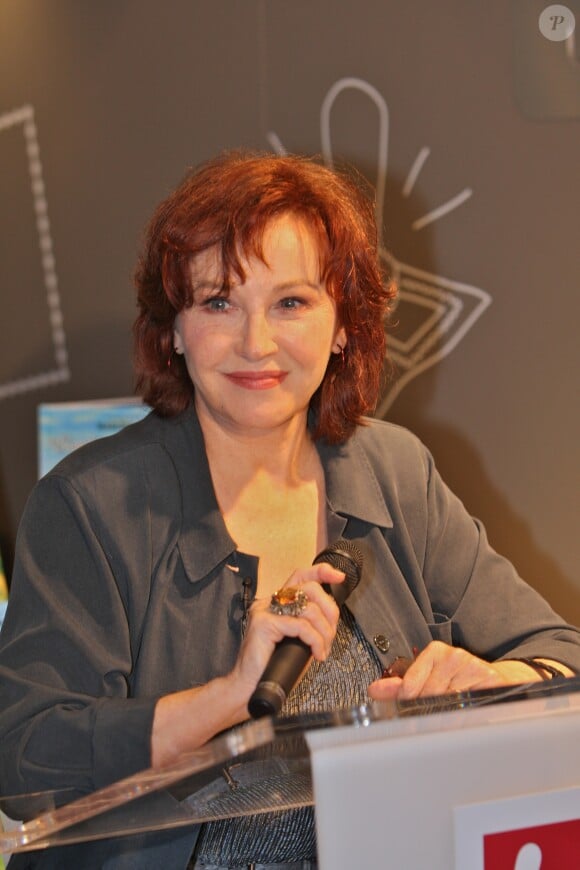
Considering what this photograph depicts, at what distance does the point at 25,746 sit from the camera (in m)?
1.52

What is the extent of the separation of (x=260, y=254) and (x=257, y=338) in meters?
0.13


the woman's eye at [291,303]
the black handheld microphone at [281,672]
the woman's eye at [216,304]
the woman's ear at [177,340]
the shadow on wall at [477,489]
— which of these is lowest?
the shadow on wall at [477,489]

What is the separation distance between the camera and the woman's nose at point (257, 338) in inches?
70.0

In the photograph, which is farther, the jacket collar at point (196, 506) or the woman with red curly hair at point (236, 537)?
the jacket collar at point (196, 506)

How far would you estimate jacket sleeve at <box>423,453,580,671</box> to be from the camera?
196 centimetres

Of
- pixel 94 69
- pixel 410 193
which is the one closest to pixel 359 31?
pixel 410 193

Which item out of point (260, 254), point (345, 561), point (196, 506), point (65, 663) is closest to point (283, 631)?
point (345, 561)

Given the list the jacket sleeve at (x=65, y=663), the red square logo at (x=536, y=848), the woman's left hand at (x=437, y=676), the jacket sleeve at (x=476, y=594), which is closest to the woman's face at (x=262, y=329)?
the jacket sleeve at (x=65, y=663)

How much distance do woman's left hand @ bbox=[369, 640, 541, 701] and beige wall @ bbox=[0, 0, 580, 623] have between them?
1.83m

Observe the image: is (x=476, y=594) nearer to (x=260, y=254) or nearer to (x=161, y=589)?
(x=161, y=589)

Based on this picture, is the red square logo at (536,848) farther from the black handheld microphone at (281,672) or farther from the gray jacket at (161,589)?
the gray jacket at (161,589)

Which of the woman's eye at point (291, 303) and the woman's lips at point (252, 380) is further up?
the woman's eye at point (291, 303)

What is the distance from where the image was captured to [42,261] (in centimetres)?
322

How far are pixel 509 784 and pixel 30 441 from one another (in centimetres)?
256
